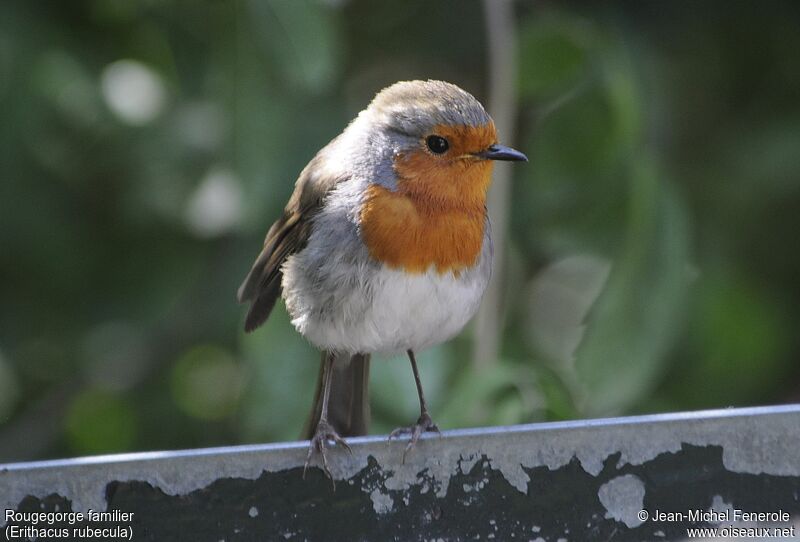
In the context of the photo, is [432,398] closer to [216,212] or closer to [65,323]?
[216,212]

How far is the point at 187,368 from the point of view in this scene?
168 inches

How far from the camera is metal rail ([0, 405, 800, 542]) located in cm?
193

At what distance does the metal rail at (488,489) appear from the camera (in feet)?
6.34

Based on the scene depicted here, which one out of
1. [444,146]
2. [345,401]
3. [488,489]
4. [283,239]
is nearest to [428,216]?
[444,146]

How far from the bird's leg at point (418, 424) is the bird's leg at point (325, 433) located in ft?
0.39

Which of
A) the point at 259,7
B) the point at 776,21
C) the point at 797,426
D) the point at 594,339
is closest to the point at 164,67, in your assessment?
the point at 259,7

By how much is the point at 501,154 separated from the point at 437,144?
0.58 ft

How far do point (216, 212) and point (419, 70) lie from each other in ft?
3.52

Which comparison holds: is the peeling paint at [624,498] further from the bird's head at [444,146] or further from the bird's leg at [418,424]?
the bird's head at [444,146]

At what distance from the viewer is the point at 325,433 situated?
2.58 m

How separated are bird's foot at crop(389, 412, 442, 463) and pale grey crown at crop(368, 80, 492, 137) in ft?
2.44

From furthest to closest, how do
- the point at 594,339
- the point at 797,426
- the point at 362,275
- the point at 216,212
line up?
the point at 216,212, the point at 594,339, the point at 362,275, the point at 797,426

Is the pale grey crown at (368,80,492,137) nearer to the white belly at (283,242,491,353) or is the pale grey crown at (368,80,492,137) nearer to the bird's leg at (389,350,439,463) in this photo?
the white belly at (283,242,491,353)

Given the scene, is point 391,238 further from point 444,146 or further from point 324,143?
point 324,143
